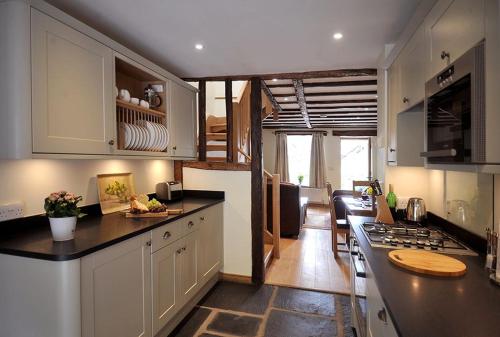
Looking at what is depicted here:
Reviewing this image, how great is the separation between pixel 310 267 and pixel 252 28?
2796 millimetres

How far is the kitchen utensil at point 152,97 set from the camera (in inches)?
101

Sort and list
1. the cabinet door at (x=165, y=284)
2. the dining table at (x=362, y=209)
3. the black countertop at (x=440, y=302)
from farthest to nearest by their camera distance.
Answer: the dining table at (x=362, y=209), the cabinet door at (x=165, y=284), the black countertop at (x=440, y=302)

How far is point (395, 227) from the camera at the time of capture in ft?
6.24

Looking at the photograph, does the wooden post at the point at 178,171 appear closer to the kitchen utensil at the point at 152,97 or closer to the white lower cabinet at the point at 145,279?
the white lower cabinet at the point at 145,279

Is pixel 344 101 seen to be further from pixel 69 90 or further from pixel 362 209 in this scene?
pixel 69 90

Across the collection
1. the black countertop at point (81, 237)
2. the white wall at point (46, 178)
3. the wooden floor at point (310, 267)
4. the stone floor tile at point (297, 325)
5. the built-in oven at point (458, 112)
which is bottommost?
the stone floor tile at point (297, 325)

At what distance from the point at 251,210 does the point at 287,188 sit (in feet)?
6.22

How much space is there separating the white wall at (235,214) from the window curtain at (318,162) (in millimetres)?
5493

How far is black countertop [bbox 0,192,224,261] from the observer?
1333mm

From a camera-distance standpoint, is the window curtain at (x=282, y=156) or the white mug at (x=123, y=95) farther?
the window curtain at (x=282, y=156)

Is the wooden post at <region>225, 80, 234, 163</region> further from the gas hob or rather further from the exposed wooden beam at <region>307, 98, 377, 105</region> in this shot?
the exposed wooden beam at <region>307, 98, 377, 105</region>

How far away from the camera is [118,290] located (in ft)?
5.28

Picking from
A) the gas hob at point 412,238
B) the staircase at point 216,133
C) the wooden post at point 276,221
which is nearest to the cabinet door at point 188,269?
the gas hob at point 412,238

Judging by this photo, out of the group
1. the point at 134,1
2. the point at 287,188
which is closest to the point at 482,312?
the point at 134,1
